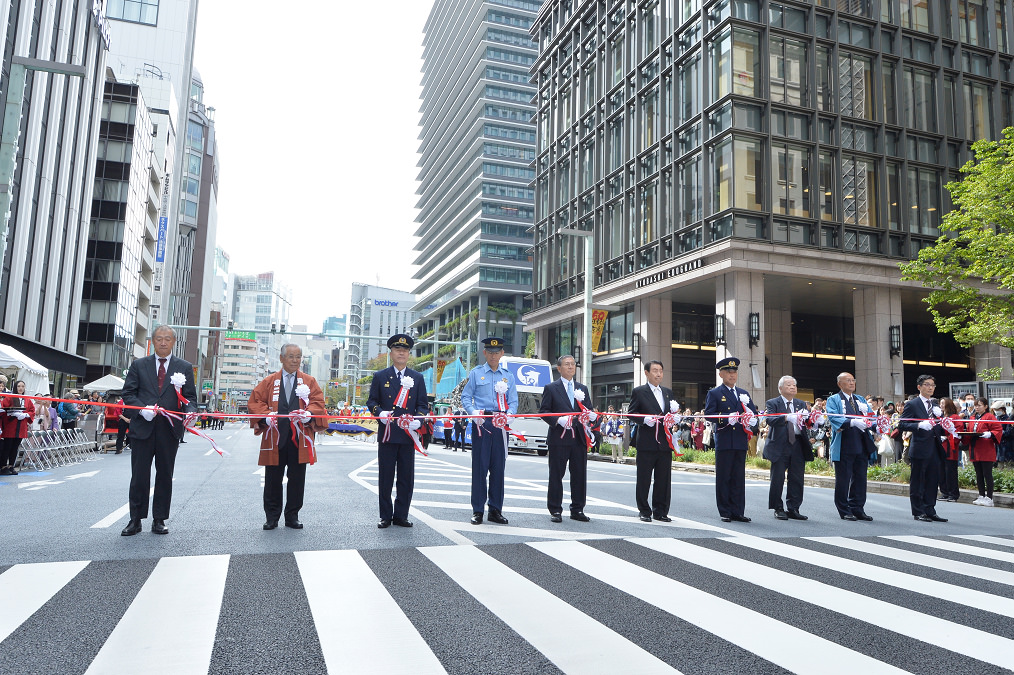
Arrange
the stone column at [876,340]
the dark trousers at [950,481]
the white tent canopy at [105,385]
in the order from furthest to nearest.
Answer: the stone column at [876,340], the white tent canopy at [105,385], the dark trousers at [950,481]

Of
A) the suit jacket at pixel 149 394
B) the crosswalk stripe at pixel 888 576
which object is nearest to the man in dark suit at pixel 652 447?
the crosswalk stripe at pixel 888 576

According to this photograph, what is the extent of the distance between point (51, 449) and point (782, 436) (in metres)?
15.4

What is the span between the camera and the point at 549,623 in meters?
4.18

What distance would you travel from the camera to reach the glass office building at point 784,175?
2948 centimetres

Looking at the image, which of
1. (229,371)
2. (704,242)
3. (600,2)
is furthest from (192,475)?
(229,371)

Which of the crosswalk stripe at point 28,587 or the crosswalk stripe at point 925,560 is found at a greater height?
the crosswalk stripe at point 925,560

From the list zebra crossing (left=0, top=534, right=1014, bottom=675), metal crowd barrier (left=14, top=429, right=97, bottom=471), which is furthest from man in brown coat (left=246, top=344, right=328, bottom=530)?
metal crowd barrier (left=14, top=429, right=97, bottom=471)

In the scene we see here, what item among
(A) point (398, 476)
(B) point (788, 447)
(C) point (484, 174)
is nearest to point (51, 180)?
(A) point (398, 476)

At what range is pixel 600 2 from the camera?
41031 millimetres

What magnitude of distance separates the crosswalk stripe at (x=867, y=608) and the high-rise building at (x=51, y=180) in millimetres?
29273

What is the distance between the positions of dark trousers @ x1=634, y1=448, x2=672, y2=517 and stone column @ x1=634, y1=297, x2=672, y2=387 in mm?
25794

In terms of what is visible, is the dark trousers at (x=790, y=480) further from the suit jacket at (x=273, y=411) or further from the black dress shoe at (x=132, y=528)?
the black dress shoe at (x=132, y=528)

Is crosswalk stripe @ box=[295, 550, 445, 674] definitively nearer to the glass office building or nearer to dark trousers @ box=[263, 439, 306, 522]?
dark trousers @ box=[263, 439, 306, 522]

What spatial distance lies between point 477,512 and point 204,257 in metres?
110
